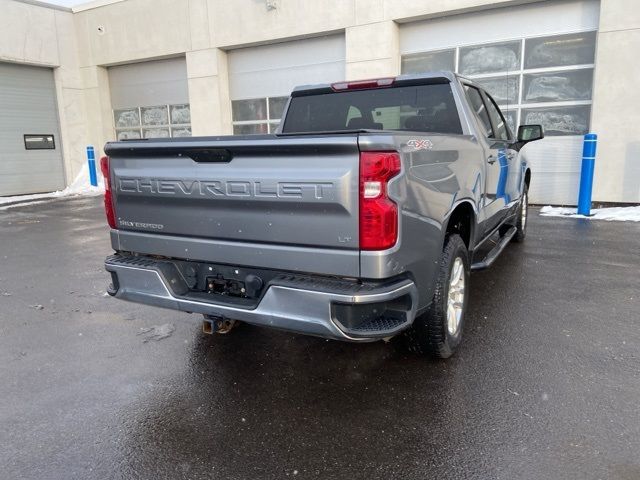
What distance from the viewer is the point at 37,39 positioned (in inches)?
642

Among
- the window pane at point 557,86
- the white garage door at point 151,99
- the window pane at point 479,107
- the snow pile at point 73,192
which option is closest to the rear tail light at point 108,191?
the window pane at point 479,107

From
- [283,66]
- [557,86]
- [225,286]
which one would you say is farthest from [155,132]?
[225,286]

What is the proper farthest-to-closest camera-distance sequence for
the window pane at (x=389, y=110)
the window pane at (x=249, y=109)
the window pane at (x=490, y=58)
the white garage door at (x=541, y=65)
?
the window pane at (x=249, y=109)
the window pane at (x=490, y=58)
the white garage door at (x=541, y=65)
the window pane at (x=389, y=110)

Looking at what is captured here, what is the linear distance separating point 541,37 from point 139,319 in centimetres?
1008

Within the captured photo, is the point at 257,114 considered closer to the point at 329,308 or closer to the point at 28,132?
the point at 28,132

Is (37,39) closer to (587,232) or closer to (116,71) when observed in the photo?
(116,71)

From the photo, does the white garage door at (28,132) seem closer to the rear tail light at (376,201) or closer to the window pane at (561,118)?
the window pane at (561,118)

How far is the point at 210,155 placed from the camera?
291 cm

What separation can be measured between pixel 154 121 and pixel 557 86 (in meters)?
12.4

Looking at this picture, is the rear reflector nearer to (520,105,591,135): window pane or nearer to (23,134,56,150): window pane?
(520,105,591,135): window pane

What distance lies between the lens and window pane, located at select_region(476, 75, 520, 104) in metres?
10.9

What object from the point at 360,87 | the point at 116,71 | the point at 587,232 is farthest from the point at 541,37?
the point at 116,71

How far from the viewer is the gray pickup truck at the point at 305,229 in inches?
99.7

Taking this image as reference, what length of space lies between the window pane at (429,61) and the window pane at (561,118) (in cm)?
208
